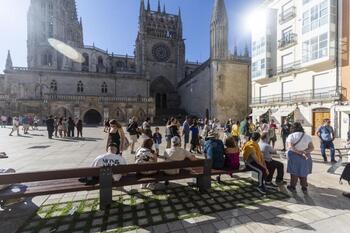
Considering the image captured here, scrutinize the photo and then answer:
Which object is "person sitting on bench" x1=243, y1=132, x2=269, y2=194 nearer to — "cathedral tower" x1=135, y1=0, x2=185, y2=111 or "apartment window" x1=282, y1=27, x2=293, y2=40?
"apartment window" x1=282, y1=27, x2=293, y2=40

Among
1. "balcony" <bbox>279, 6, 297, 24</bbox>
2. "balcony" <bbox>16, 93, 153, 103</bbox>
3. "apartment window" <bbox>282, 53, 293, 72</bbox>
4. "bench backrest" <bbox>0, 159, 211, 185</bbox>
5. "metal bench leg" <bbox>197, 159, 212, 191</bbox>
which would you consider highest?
"balcony" <bbox>279, 6, 297, 24</bbox>

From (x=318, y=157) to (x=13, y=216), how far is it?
9331 mm

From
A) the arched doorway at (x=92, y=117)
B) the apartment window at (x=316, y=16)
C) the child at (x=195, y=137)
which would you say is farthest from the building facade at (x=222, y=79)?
the child at (x=195, y=137)

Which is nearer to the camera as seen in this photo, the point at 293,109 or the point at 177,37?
the point at 293,109

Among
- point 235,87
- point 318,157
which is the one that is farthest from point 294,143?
point 235,87

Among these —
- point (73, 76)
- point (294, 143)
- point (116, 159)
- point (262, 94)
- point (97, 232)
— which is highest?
point (73, 76)

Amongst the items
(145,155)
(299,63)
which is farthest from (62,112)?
(299,63)

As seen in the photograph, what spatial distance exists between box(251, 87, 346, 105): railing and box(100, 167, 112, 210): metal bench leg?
18.7 m

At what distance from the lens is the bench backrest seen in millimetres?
3107

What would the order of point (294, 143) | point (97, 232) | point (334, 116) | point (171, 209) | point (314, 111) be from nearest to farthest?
point (97, 232), point (171, 209), point (294, 143), point (334, 116), point (314, 111)

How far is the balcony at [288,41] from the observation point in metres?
20.3

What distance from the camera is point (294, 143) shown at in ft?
14.2

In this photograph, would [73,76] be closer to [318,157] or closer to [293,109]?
[293,109]

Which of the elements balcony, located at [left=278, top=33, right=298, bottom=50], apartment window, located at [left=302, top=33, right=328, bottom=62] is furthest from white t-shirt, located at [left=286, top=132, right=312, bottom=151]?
balcony, located at [left=278, top=33, right=298, bottom=50]
